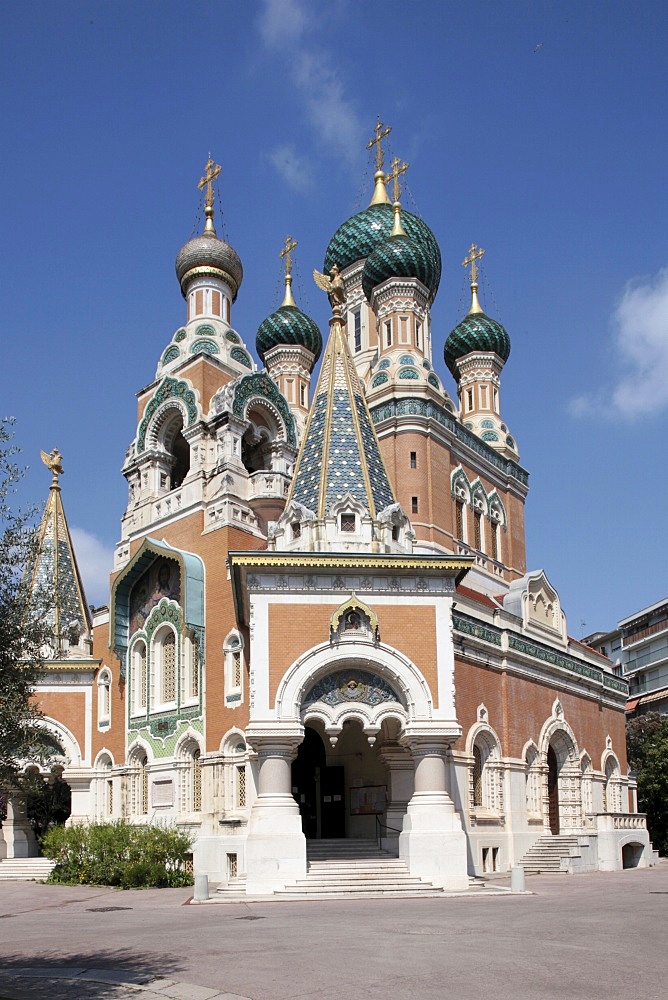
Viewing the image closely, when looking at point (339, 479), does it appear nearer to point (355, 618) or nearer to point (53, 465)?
point (355, 618)

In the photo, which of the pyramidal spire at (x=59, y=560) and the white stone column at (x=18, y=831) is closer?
the white stone column at (x=18, y=831)

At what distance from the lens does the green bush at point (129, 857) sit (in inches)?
714

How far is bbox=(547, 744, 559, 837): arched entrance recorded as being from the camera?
995 inches

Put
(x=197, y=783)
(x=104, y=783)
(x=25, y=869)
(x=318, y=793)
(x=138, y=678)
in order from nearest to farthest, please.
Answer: (x=318, y=793)
(x=197, y=783)
(x=25, y=869)
(x=138, y=678)
(x=104, y=783)

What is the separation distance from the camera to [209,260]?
90.7ft

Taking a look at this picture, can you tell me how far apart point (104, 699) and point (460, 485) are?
11046 millimetres

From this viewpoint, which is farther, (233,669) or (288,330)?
(288,330)

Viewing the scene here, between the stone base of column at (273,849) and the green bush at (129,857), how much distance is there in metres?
3.44

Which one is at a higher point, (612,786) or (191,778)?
(191,778)

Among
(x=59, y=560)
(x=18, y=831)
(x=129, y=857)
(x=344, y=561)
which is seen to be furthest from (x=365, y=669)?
(x=59, y=560)

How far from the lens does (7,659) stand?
→ 8.88 m

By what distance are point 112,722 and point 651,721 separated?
2135 cm

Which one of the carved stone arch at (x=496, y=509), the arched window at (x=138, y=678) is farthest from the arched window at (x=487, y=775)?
the carved stone arch at (x=496, y=509)

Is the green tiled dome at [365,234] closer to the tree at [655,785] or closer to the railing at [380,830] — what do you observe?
the tree at [655,785]
